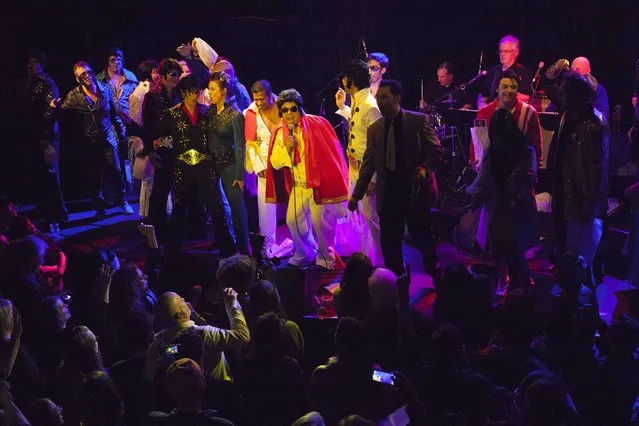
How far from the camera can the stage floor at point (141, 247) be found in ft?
25.1

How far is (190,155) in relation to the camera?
8.21 m

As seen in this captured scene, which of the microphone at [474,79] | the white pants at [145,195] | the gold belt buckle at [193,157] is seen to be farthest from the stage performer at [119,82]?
the microphone at [474,79]

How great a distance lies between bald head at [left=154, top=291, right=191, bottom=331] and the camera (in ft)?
17.0

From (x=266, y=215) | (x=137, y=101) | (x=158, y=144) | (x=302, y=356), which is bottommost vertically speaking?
(x=302, y=356)

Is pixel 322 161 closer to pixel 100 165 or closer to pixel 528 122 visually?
pixel 528 122

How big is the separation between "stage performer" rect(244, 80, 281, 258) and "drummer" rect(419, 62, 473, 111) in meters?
3.43

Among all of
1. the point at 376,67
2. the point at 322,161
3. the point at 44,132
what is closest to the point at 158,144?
the point at 322,161

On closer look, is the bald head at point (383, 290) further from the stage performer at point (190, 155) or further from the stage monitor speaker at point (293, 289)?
the stage performer at point (190, 155)

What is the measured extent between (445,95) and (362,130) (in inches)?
147

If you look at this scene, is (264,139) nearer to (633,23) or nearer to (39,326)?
(39,326)

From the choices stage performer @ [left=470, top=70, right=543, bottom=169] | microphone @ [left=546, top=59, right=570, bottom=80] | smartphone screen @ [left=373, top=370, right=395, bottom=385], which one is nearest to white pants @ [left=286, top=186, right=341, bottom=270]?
stage performer @ [left=470, top=70, right=543, bottom=169]

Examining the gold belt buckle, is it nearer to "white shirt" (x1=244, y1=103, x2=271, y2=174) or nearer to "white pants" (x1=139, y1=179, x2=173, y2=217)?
"white shirt" (x1=244, y1=103, x2=271, y2=174)

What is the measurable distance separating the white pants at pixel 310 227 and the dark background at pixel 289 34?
438 centimetres

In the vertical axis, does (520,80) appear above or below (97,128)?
above
